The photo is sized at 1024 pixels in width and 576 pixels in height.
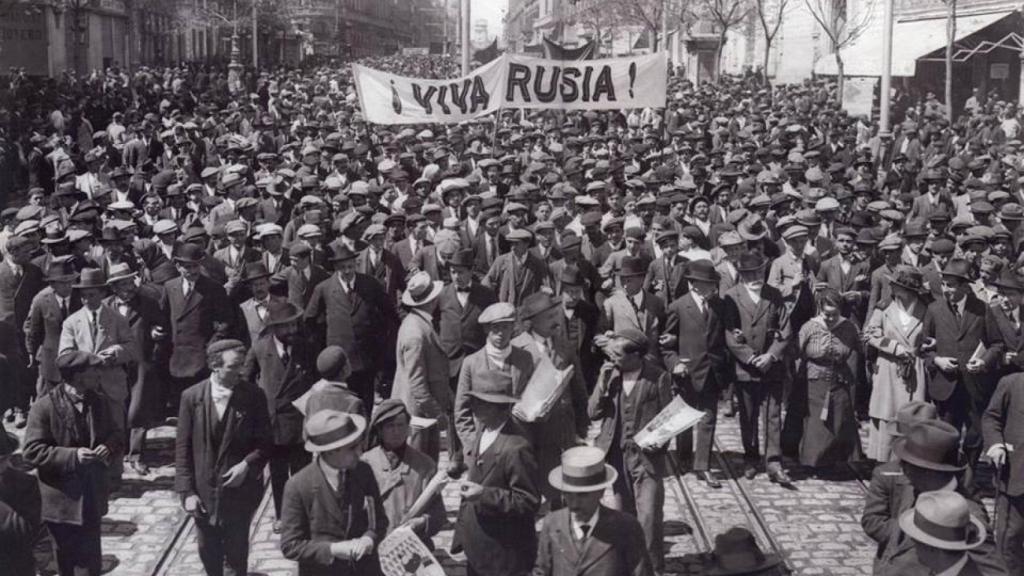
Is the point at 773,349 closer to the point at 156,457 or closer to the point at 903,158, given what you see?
the point at 156,457

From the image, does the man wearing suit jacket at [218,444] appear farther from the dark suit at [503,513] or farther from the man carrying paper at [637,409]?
the man carrying paper at [637,409]

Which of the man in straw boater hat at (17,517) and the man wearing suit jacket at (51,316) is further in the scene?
the man wearing suit jacket at (51,316)

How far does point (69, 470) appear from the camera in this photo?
19.7 feet

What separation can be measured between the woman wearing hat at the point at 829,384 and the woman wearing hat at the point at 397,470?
415cm

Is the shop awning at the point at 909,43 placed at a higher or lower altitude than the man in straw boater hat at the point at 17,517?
higher

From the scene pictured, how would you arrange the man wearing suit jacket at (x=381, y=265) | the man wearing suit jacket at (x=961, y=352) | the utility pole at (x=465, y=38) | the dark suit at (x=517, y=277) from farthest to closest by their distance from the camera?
the utility pole at (x=465, y=38), the man wearing suit jacket at (x=381, y=265), the dark suit at (x=517, y=277), the man wearing suit jacket at (x=961, y=352)

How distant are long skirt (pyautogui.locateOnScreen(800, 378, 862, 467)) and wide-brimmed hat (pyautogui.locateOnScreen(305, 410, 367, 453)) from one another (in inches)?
187

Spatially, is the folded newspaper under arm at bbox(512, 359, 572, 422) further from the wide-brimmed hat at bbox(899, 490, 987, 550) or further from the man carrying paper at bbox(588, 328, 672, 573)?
the wide-brimmed hat at bbox(899, 490, 987, 550)

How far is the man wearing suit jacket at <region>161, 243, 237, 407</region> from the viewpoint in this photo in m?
8.47

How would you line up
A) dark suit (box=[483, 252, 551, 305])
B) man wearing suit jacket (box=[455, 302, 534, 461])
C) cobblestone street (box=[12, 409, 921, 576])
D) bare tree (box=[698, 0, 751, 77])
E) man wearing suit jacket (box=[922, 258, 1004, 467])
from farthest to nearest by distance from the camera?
bare tree (box=[698, 0, 751, 77]), dark suit (box=[483, 252, 551, 305]), man wearing suit jacket (box=[922, 258, 1004, 467]), cobblestone street (box=[12, 409, 921, 576]), man wearing suit jacket (box=[455, 302, 534, 461])

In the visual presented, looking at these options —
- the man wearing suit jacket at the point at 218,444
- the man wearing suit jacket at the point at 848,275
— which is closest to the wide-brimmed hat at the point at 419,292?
the man wearing suit jacket at the point at 218,444

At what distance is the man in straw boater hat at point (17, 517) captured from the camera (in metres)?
4.76

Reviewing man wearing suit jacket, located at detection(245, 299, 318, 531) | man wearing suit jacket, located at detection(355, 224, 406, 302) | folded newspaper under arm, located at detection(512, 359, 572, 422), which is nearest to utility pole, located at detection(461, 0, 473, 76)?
man wearing suit jacket, located at detection(355, 224, 406, 302)

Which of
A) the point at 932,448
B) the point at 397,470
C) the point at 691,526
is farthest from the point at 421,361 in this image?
the point at 932,448
